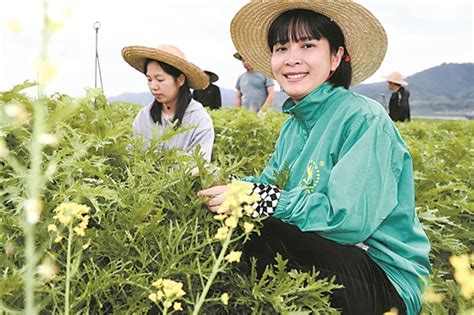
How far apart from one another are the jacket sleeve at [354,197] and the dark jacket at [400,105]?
1110 centimetres

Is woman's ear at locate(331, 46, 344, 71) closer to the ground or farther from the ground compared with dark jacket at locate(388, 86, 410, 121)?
farther from the ground

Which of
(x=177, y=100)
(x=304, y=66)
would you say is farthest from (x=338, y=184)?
(x=177, y=100)

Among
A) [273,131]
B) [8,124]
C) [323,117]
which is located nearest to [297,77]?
[323,117]

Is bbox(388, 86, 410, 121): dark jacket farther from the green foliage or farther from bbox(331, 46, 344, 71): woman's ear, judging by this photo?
the green foliage

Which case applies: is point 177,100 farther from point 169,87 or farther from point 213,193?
point 213,193

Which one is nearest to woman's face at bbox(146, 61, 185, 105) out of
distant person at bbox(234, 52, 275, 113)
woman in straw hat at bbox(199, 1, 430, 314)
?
woman in straw hat at bbox(199, 1, 430, 314)

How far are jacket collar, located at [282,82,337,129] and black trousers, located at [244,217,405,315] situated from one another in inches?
24.2

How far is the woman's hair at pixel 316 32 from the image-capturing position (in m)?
2.79

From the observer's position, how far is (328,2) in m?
2.76

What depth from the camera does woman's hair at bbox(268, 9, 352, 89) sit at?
9.14 feet

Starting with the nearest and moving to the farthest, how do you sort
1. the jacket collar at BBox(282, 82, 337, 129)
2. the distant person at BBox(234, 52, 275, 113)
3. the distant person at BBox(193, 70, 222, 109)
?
the jacket collar at BBox(282, 82, 337, 129) < the distant person at BBox(193, 70, 222, 109) < the distant person at BBox(234, 52, 275, 113)

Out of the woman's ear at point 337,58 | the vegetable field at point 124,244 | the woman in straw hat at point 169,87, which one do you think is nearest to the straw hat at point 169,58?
the woman in straw hat at point 169,87

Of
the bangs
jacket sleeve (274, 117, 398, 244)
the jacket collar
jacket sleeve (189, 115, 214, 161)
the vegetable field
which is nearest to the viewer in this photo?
the vegetable field

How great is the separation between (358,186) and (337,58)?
0.90 m
